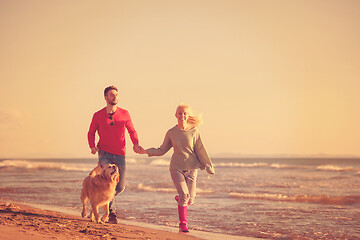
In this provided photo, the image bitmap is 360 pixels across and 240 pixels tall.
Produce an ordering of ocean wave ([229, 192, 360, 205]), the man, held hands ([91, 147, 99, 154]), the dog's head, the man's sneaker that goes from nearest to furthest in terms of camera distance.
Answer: the dog's head
held hands ([91, 147, 99, 154])
the man
the man's sneaker
ocean wave ([229, 192, 360, 205])

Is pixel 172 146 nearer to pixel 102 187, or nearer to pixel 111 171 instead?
pixel 111 171

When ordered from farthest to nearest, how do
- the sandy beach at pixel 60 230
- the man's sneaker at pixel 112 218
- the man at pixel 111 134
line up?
the man's sneaker at pixel 112 218
the man at pixel 111 134
the sandy beach at pixel 60 230

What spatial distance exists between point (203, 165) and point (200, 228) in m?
1.71

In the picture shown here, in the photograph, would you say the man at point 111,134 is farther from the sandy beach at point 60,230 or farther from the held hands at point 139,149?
the sandy beach at point 60,230

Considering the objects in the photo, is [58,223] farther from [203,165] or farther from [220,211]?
[220,211]

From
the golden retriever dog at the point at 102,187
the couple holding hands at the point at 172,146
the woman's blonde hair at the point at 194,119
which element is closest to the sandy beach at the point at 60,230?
the golden retriever dog at the point at 102,187

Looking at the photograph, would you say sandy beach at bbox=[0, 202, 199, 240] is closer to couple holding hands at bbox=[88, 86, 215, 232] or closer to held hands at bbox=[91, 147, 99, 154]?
couple holding hands at bbox=[88, 86, 215, 232]

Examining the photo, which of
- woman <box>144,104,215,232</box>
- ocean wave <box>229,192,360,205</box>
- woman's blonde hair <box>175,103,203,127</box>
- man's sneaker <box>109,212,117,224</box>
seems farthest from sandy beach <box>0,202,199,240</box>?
ocean wave <box>229,192,360,205</box>

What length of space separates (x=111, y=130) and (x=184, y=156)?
3.97ft

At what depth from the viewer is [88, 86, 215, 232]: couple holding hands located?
593cm

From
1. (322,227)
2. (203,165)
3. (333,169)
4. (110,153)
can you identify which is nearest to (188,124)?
(203,165)

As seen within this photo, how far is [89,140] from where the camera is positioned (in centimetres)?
631

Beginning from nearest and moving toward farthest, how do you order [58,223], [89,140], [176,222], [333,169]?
[58,223] → [89,140] → [176,222] → [333,169]

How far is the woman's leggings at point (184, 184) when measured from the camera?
19.2 ft
